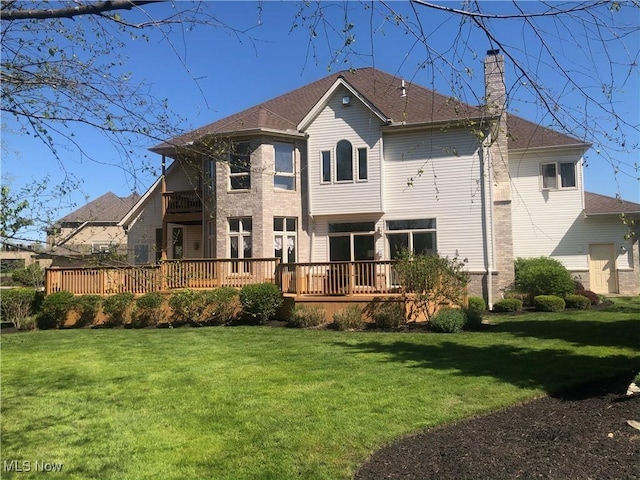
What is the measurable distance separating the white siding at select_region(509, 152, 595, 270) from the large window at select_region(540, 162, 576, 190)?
7.3 inches

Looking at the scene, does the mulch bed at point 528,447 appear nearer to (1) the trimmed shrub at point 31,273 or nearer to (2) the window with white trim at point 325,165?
(1) the trimmed shrub at point 31,273

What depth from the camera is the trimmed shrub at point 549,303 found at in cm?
1650

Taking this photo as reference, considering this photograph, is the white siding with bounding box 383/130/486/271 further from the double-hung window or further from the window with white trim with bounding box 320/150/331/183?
the window with white trim with bounding box 320/150/331/183

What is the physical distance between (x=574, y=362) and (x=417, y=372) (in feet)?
8.99

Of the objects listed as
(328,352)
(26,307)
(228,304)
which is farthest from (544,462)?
(26,307)

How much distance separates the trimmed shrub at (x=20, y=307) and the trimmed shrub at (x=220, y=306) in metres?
6.05

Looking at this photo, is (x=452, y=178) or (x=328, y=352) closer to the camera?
(x=328, y=352)

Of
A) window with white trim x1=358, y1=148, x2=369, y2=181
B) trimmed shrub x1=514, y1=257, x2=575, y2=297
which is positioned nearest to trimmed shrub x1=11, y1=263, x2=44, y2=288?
window with white trim x1=358, y1=148, x2=369, y2=181

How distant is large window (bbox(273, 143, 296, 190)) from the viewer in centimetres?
1839

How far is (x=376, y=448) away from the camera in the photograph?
14.9ft

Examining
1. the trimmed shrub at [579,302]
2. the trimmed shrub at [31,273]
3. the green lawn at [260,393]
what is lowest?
the green lawn at [260,393]

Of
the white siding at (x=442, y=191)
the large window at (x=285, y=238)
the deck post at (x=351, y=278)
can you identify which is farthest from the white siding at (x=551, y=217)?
the deck post at (x=351, y=278)

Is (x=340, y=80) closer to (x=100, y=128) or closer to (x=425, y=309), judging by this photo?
(x=425, y=309)

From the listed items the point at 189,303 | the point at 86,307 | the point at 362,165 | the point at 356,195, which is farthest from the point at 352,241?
the point at 86,307
